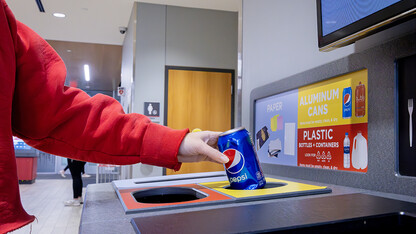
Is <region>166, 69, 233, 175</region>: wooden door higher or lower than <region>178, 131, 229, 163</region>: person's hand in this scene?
higher

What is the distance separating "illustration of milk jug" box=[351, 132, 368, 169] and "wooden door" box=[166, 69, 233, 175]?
3.31 metres

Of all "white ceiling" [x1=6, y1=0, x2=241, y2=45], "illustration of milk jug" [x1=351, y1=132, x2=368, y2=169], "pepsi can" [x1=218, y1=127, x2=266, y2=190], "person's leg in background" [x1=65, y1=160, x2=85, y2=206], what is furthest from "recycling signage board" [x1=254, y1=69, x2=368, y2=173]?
"person's leg in background" [x1=65, y1=160, x2=85, y2=206]

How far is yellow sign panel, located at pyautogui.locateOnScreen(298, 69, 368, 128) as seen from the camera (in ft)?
2.84

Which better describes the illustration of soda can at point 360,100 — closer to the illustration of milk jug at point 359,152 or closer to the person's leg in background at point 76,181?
the illustration of milk jug at point 359,152

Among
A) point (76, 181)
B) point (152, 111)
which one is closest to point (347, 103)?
point (152, 111)

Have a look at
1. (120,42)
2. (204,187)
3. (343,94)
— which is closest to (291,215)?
(204,187)

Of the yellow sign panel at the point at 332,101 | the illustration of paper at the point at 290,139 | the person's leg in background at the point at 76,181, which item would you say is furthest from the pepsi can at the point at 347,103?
the person's leg in background at the point at 76,181

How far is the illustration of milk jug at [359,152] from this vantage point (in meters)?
0.84

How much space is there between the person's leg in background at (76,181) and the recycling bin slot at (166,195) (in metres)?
4.14

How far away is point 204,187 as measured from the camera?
2.68 feet

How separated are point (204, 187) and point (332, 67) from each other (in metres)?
0.49

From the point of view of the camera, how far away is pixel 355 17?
775 millimetres

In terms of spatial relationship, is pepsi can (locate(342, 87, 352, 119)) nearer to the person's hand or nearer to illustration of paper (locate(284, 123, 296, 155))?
illustration of paper (locate(284, 123, 296, 155))

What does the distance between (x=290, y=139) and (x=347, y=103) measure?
280mm
